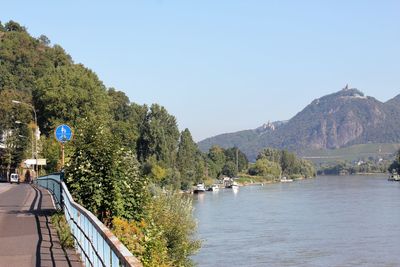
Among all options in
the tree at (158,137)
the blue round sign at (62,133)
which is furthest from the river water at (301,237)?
the tree at (158,137)

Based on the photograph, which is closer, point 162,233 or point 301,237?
point 162,233

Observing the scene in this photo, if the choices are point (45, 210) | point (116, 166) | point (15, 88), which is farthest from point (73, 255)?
point (15, 88)

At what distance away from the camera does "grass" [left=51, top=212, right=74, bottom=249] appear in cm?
1149

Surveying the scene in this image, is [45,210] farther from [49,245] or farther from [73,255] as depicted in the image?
[73,255]

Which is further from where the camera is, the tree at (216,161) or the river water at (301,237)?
the tree at (216,161)

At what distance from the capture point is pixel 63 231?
1233 centimetres

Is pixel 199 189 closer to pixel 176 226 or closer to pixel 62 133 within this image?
pixel 176 226

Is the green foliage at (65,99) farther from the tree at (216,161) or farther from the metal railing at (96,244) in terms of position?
the tree at (216,161)

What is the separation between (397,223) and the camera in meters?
56.1

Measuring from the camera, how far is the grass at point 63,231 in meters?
11.5

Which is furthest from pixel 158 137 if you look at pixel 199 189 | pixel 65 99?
pixel 65 99

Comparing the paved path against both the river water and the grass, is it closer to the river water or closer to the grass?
the grass

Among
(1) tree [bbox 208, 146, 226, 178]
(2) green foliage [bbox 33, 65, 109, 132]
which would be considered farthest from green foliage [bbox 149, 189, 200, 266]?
(1) tree [bbox 208, 146, 226, 178]

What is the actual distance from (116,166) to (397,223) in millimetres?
45288
